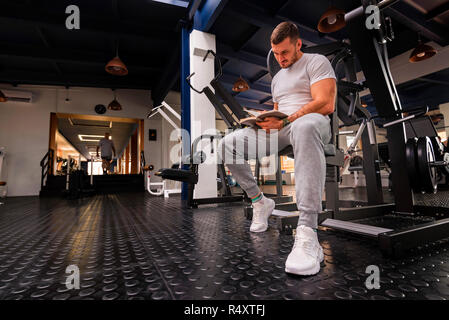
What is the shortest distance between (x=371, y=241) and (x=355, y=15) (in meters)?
1.41

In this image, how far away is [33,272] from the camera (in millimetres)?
857

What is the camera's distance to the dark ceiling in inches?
160

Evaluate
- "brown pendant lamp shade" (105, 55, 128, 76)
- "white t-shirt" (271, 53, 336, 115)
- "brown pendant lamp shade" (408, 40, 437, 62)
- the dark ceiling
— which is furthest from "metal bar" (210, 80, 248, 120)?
"brown pendant lamp shade" (408, 40, 437, 62)

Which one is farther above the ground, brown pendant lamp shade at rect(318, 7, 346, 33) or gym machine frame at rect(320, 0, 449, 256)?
brown pendant lamp shade at rect(318, 7, 346, 33)

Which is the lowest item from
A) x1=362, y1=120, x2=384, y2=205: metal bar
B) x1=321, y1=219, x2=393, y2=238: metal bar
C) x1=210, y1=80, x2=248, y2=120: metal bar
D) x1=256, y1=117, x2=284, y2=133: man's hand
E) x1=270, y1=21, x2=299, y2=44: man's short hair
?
x1=321, y1=219, x2=393, y2=238: metal bar

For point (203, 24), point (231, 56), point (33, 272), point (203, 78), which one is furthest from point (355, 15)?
point (231, 56)

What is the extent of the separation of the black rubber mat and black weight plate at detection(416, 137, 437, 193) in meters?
0.57

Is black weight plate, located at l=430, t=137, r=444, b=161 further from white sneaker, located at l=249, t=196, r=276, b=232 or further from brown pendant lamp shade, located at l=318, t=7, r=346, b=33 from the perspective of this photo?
brown pendant lamp shade, located at l=318, t=7, r=346, b=33

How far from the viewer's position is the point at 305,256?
84 cm

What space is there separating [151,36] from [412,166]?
5073 mm

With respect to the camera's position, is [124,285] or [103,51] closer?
[124,285]

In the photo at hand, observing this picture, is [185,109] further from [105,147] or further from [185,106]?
[105,147]

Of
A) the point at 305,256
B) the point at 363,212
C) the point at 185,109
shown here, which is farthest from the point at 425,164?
the point at 185,109
